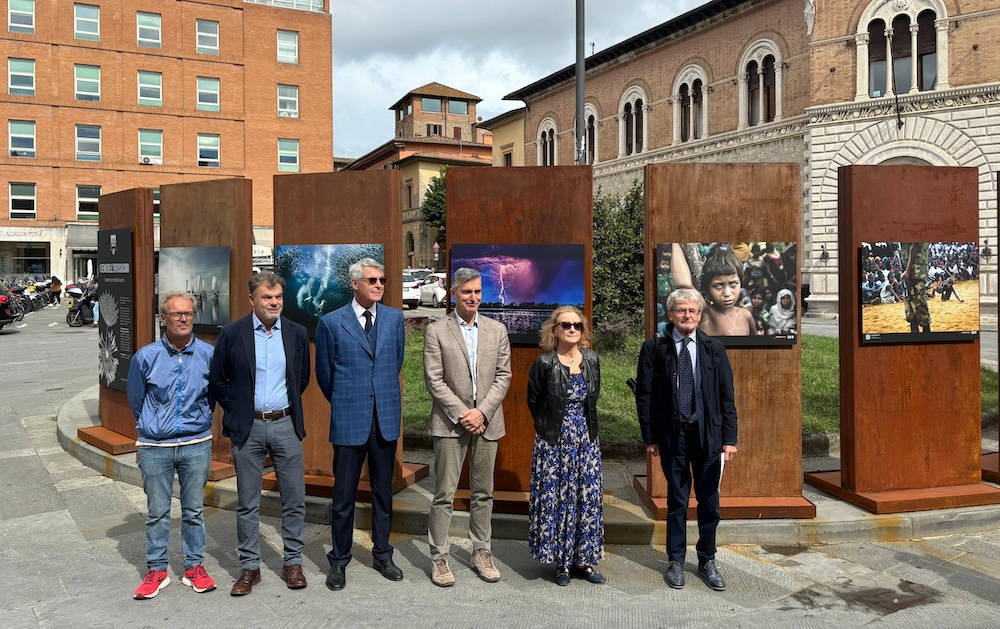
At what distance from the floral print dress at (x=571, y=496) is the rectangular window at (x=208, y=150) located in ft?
153

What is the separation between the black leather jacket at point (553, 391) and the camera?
15.5 feet

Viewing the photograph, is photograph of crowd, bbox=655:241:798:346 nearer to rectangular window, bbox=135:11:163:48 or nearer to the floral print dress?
the floral print dress

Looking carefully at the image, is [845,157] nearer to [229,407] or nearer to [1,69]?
[229,407]

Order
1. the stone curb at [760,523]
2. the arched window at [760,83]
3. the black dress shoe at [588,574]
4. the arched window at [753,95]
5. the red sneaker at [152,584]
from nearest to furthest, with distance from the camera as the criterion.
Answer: the red sneaker at [152,584] < the black dress shoe at [588,574] < the stone curb at [760,523] < the arched window at [760,83] < the arched window at [753,95]

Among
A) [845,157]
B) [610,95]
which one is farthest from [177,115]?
[845,157]

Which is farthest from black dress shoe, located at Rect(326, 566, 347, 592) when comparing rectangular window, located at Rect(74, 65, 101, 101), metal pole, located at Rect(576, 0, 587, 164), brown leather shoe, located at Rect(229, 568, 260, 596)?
rectangular window, located at Rect(74, 65, 101, 101)

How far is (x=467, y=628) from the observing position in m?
4.14

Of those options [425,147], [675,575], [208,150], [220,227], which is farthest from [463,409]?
[425,147]

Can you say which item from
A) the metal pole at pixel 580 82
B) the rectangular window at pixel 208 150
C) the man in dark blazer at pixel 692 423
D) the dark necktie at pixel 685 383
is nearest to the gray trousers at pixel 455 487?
the man in dark blazer at pixel 692 423

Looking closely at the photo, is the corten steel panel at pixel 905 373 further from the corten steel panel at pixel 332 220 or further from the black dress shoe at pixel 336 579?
the black dress shoe at pixel 336 579

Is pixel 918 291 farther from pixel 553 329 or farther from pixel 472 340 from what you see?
pixel 472 340

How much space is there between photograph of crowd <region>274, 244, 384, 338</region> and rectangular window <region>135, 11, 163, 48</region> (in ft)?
149

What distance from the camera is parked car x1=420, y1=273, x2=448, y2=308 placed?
3341 cm

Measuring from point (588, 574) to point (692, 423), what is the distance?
1130 millimetres
